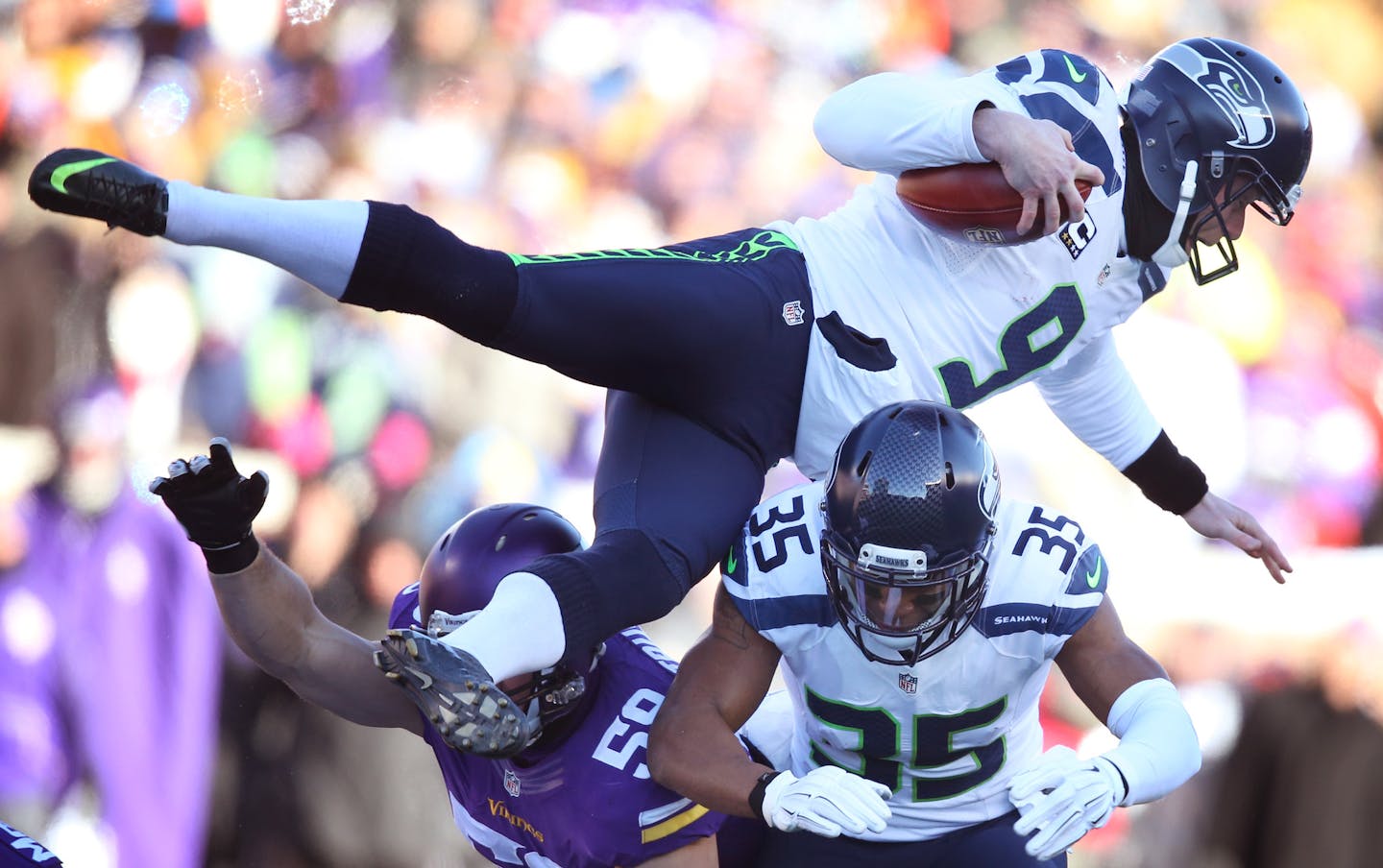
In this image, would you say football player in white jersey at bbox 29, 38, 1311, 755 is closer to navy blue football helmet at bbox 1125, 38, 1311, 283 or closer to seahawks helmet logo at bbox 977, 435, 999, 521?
navy blue football helmet at bbox 1125, 38, 1311, 283

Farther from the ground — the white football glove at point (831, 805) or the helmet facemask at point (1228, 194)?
the helmet facemask at point (1228, 194)

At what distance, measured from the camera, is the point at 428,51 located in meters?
4.11

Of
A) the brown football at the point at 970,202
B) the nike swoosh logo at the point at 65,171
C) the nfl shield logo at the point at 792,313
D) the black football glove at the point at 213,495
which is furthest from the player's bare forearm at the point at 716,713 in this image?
the nike swoosh logo at the point at 65,171

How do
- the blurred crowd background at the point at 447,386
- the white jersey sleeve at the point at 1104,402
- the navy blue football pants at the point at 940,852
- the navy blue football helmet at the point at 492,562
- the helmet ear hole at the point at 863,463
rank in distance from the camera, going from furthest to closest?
1. the blurred crowd background at the point at 447,386
2. the white jersey sleeve at the point at 1104,402
3. the navy blue football helmet at the point at 492,562
4. the navy blue football pants at the point at 940,852
5. the helmet ear hole at the point at 863,463

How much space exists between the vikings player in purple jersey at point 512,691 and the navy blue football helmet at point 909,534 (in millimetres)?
469

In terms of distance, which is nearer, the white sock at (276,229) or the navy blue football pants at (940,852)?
the white sock at (276,229)

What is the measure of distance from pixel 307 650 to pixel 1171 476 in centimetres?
148

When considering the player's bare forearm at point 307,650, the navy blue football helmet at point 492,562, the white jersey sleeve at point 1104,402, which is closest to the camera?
the navy blue football helmet at point 492,562

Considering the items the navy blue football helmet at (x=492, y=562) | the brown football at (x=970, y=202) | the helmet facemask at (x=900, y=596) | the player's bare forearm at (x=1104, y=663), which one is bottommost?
the navy blue football helmet at (x=492, y=562)

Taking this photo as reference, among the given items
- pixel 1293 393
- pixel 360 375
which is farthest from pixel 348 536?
pixel 1293 393

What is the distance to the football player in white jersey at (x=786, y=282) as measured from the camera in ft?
6.54

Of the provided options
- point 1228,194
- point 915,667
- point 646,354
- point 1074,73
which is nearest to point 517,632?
point 646,354

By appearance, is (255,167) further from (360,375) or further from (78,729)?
(78,729)

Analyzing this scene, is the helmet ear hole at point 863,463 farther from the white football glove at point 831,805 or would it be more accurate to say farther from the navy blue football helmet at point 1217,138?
the navy blue football helmet at point 1217,138
